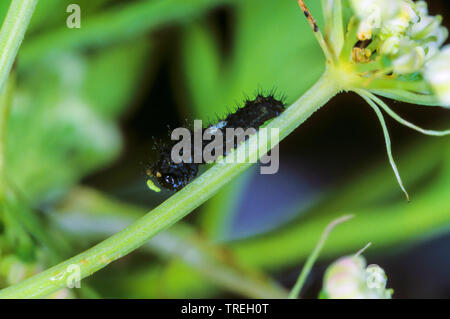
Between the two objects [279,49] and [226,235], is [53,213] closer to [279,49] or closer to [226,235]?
[226,235]

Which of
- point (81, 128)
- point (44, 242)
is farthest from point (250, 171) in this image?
point (44, 242)

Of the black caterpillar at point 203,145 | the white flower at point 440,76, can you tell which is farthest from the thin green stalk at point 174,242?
the white flower at point 440,76

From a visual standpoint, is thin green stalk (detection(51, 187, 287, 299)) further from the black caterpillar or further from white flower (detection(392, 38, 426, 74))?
white flower (detection(392, 38, 426, 74))

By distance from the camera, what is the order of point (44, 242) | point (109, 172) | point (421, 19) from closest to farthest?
point (421, 19), point (44, 242), point (109, 172)

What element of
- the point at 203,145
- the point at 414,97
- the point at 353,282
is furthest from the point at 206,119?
the point at 353,282

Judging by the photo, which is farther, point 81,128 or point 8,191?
point 81,128

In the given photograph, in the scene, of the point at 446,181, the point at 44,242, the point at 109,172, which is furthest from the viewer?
the point at 109,172
